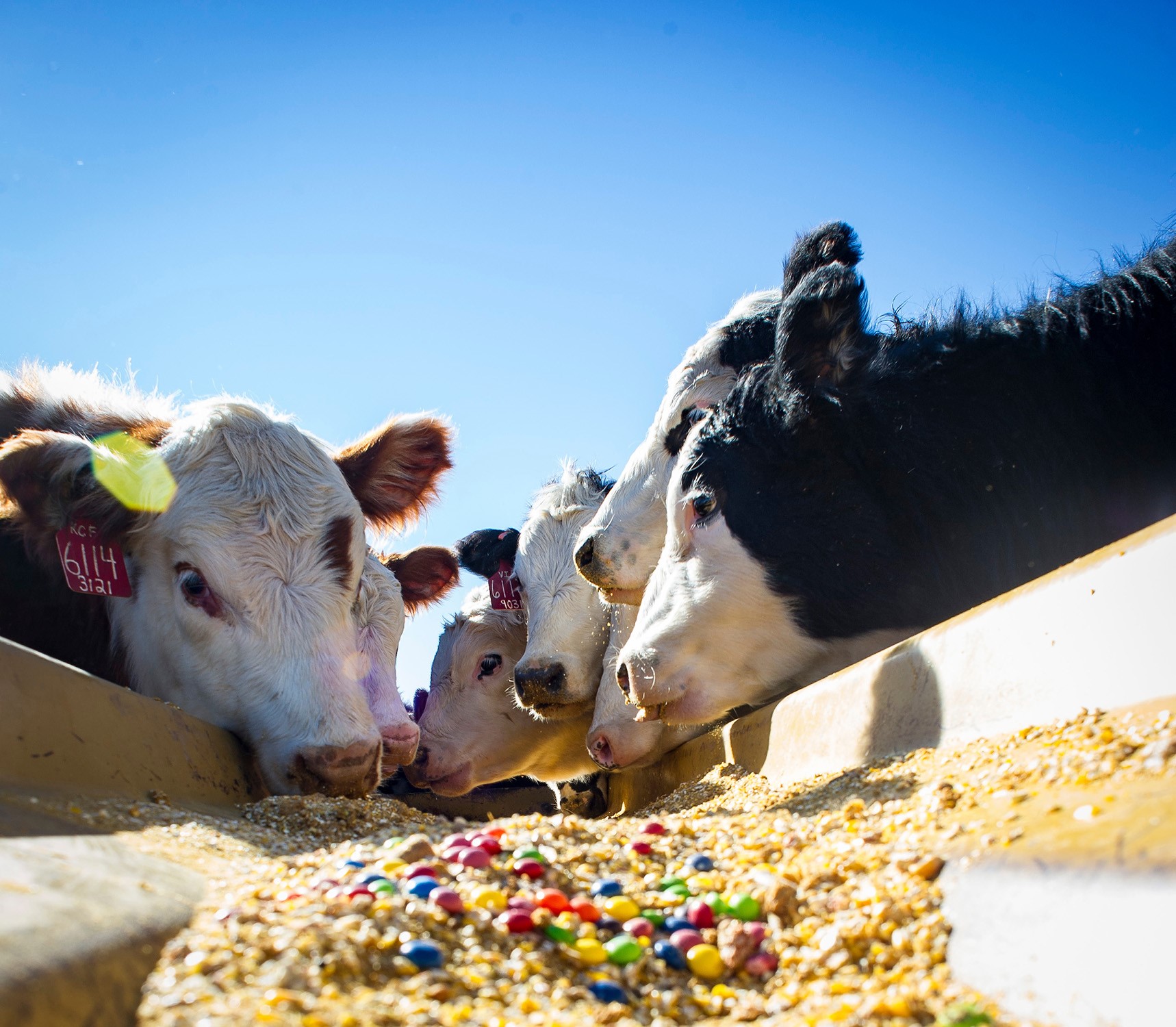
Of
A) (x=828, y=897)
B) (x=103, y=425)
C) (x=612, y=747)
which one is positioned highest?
(x=103, y=425)

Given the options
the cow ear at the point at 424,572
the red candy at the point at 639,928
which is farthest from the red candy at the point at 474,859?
the cow ear at the point at 424,572

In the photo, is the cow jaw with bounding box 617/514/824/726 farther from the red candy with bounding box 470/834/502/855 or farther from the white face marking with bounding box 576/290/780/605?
the red candy with bounding box 470/834/502/855

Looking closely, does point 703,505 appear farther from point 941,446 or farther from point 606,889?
point 606,889

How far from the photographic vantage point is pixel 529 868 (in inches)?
56.3

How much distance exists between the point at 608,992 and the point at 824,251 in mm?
2764

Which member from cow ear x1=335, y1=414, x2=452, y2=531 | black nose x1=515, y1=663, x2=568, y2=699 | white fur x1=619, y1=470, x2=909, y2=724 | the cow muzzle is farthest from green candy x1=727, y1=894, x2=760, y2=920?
black nose x1=515, y1=663, x2=568, y2=699

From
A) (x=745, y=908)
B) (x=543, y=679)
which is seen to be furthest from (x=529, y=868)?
(x=543, y=679)

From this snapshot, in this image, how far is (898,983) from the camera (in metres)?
1.05

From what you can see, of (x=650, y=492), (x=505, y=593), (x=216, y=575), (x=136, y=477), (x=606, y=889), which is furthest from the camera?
(x=505, y=593)

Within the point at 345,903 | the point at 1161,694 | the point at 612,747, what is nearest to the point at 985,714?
the point at 1161,694

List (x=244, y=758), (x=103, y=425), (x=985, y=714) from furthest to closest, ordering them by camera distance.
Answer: (x=103, y=425) < (x=244, y=758) < (x=985, y=714)

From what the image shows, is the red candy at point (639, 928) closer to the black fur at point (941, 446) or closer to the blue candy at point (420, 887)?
the blue candy at point (420, 887)

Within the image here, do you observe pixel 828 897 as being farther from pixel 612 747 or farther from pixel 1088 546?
pixel 612 747

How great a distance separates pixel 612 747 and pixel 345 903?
9.74ft
